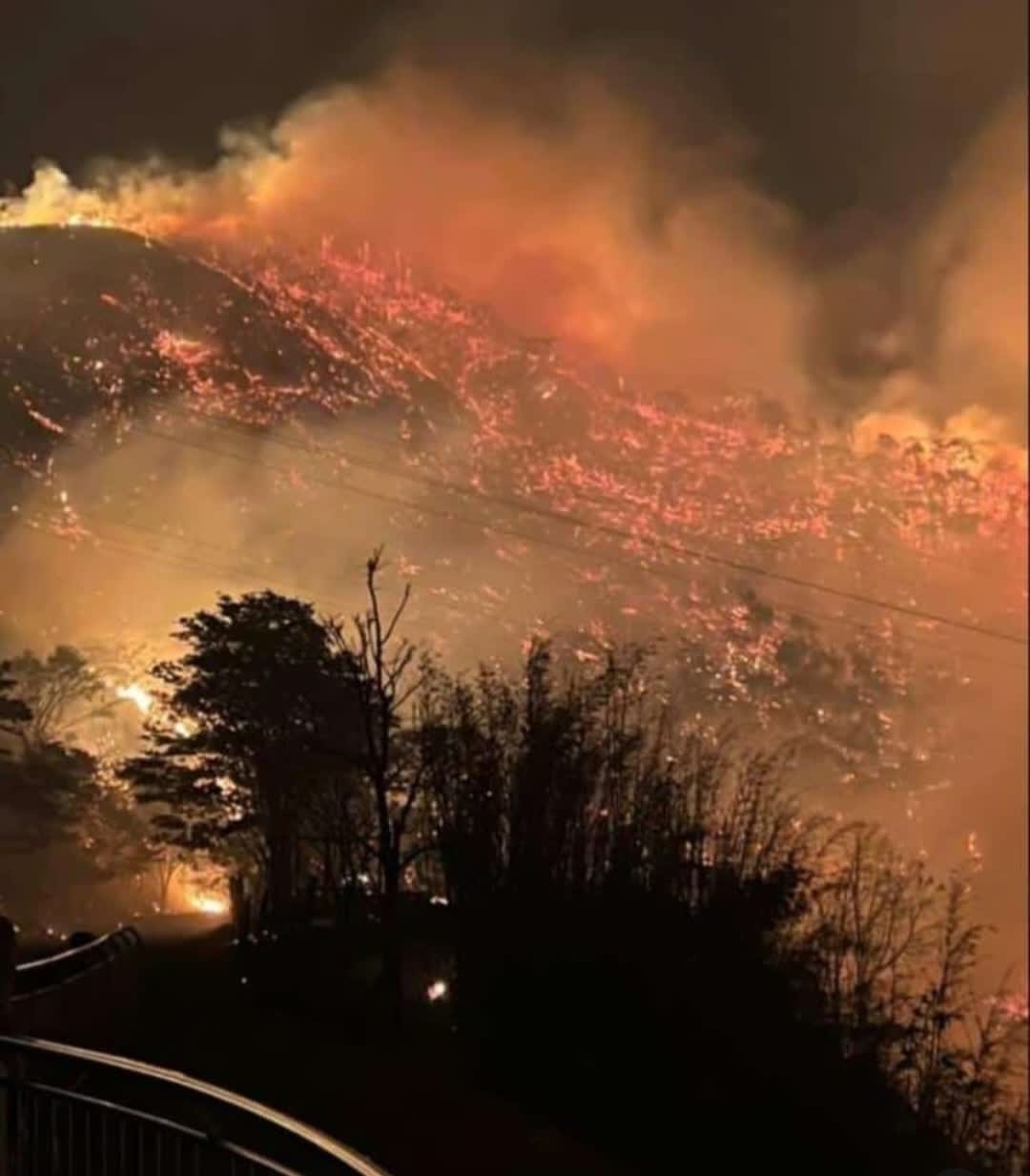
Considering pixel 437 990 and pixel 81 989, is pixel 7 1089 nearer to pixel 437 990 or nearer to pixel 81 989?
pixel 81 989

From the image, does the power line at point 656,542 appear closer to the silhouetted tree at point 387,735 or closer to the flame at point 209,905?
the silhouetted tree at point 387,735

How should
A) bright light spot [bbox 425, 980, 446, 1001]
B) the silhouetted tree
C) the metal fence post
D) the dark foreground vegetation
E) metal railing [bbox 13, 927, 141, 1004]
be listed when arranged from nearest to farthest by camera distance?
the metal fence post
metal railing [bbox 13, 927, 141, 1004]
the dark foreground vegetation
the silhouetted tree
bright light spot [bbox 425, 980, 446, 1001]

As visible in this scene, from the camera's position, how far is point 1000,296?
5.23 meters

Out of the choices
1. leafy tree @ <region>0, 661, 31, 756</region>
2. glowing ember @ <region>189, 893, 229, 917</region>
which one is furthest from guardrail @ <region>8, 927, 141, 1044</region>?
leafy tree @ <region>0, 661, 31, 756</region>

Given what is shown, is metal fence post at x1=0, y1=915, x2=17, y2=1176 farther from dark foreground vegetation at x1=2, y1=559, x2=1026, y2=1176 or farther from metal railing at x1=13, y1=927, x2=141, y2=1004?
dark foreground vegetation at x1=2, y1=559, x2=1026, y2=1176

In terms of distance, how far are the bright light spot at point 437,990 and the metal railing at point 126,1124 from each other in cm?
162

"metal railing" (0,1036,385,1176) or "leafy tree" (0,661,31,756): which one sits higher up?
"leafy tree" (0,661,31,756)

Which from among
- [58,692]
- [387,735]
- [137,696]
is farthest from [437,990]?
[58,692]

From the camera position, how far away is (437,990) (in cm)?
475

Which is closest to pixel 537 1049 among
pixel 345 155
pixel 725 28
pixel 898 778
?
pixel 898 778

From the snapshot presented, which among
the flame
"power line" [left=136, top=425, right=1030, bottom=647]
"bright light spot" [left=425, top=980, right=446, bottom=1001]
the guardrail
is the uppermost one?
"power line" [left=136, top=425, right=1030, bottom=647]

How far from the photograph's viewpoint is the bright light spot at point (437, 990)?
4715mm

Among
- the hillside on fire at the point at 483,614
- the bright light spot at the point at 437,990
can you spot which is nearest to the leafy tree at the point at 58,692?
the hillside on fire at the point at 483,614

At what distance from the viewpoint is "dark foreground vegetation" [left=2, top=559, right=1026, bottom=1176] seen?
4219 millimetres
